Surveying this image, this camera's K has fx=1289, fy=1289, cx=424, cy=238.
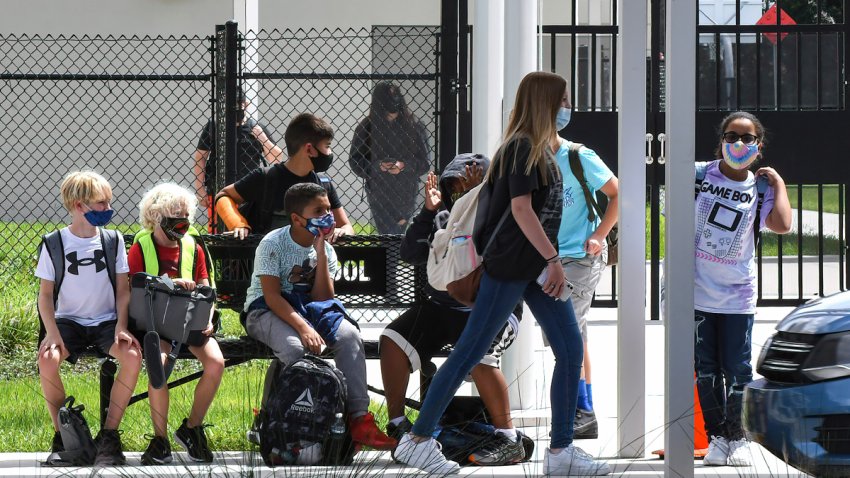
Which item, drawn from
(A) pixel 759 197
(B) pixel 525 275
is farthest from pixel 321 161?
(A) pixel 759 197

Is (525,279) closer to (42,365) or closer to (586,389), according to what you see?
(586,389)

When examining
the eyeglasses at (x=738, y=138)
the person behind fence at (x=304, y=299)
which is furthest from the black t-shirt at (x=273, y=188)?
the eyeglasses at (x=738, y=138)

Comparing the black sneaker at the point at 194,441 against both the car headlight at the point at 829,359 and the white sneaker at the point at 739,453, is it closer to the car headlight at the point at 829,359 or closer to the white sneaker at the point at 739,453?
the white sneaker at the point at 739,453

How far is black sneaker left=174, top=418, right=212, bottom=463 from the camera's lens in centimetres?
566

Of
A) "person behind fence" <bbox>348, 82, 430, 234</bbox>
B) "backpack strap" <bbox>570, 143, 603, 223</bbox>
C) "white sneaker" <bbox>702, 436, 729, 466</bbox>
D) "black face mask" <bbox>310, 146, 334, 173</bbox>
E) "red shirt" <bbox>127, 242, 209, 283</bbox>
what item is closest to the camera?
"white sneaker" <bbox>702, 436, 729, 466</bbox>

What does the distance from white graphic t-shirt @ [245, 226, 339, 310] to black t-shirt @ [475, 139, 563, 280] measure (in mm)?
984

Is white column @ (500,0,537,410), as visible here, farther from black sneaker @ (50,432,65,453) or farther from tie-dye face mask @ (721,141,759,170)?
black sneaker @ (50,432,65,453)

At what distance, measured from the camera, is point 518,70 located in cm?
695

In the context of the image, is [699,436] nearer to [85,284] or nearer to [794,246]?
[85,284]

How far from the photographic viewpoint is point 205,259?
620 cm

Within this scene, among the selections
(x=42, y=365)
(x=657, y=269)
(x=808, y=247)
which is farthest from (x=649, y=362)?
(x=808, y=247)

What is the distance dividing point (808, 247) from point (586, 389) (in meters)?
14.9

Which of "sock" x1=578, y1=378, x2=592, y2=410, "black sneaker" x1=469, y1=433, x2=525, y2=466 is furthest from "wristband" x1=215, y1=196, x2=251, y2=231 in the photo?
"sock" x1=578, y1=378, x2=592, y2=410

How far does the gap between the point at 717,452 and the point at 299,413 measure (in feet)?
6.16
